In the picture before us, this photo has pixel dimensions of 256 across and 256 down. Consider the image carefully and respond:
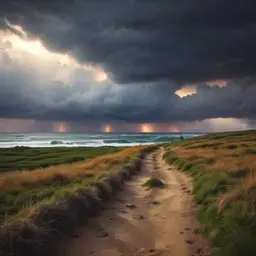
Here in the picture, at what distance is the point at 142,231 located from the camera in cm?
1014

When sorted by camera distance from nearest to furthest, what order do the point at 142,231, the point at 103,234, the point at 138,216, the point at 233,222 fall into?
the point at 233,222
the point at 103,234
the point at 142,231
the point at 138,216

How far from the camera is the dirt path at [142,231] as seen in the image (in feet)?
27.6

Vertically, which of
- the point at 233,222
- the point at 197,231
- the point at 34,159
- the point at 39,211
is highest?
the point at 39,211

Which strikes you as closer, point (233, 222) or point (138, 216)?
point (233, 222)

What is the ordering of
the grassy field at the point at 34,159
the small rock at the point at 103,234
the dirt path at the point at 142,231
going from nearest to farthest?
the dirt path at the point at 142,231, the small rock at the point at 103,234, the grassy field at the point at 34,159

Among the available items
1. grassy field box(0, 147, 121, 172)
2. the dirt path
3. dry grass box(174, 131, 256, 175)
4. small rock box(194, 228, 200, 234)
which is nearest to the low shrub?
small rock box(194, 228, 200, 234)

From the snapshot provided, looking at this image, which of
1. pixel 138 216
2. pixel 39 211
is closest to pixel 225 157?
pixel 138 216

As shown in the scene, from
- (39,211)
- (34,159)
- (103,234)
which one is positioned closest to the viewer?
(39,211)

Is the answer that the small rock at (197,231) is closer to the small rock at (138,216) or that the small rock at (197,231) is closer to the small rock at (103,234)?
the small rock at (138,216)

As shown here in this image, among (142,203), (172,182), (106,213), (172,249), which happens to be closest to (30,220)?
(172,249)

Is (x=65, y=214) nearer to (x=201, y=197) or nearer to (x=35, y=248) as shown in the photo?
(x=35, y=248)

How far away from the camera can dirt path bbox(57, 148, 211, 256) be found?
840 centimetres

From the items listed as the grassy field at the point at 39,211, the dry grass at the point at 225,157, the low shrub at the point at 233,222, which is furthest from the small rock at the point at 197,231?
the dry grass at the point at 225,157

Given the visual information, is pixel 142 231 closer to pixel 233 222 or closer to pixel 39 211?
pixel 233 222
